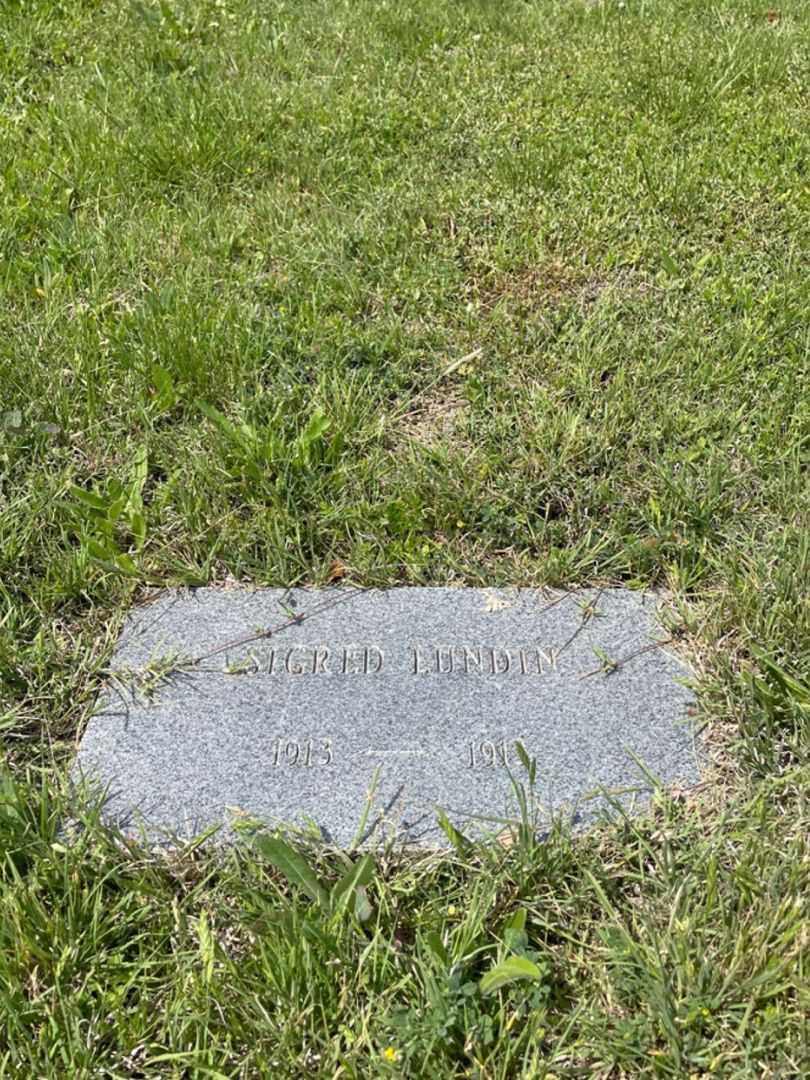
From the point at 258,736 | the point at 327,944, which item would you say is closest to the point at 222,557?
the point at 258,736

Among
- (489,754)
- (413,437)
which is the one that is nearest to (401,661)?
(489,754)

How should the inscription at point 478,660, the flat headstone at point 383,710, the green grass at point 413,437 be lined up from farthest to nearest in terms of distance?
the inscription at point 478,660, the flat headstone at point 383,710, the green grass at point 413,437

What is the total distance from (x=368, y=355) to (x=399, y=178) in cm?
106

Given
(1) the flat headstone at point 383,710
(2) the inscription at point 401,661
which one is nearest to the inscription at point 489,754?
(1) the flat headstone at point 383,710

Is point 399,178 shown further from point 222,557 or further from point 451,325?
point 222,557

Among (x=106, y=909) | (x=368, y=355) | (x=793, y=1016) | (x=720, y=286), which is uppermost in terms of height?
(x=720, y=286)

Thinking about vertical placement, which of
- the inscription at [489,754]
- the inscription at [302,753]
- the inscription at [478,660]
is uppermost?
the inscription at [478,660]

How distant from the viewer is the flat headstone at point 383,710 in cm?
180

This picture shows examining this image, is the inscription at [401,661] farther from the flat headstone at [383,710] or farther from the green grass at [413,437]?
the green grass at [413,437]

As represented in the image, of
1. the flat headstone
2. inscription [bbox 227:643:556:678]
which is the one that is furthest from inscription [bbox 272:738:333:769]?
inscription [bbox 227:643:556:678]

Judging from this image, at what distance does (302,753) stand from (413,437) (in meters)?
1.00

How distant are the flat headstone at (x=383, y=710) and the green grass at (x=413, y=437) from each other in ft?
0.25

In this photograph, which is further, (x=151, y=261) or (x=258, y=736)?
(x=151, y=261)

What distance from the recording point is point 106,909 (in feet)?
5.48
